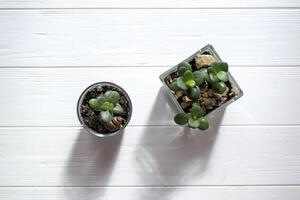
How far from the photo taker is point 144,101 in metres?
1.13

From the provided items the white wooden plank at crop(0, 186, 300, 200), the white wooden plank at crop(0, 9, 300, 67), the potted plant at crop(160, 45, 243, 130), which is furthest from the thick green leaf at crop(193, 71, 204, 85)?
the white wooden plank at crop(0, 186, 300, 200)

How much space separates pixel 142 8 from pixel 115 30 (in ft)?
0.30

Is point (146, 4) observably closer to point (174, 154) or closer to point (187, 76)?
point (187, 76)

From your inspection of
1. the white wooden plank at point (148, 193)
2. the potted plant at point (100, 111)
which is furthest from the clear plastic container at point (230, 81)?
the white wooden plank at point (148, 193)

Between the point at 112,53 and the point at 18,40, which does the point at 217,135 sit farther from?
the point at 18,40

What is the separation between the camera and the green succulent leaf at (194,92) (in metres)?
0.99

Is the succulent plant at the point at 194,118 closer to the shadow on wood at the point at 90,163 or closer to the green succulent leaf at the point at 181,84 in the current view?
the green succulent leaf at the point at 181,84

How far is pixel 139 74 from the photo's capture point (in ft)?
3.74

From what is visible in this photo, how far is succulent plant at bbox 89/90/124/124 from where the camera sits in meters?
0.99

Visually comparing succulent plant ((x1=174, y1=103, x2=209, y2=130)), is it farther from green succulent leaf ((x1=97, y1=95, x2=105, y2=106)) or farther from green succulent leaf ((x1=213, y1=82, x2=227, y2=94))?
green succulent leaf ((x1=97, y1=95, x2=105, y2=106))

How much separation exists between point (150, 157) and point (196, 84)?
0.25 m

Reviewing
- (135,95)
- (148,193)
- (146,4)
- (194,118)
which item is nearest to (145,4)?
(146,4)

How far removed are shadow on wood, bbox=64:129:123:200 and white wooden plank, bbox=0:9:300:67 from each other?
20 cm

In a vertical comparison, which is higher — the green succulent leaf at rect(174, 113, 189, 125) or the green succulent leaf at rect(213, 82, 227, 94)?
the green succulent leaf at rect(213, 82, 227, 94)
